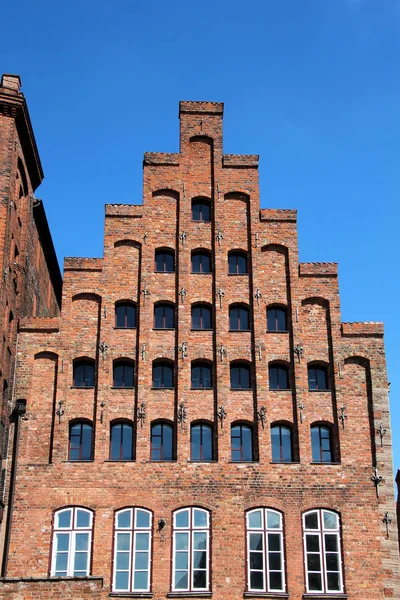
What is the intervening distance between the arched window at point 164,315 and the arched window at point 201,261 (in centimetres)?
165

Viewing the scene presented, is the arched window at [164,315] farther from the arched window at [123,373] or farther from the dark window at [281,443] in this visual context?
the dark window at [281,443]

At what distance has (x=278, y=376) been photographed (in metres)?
30.6

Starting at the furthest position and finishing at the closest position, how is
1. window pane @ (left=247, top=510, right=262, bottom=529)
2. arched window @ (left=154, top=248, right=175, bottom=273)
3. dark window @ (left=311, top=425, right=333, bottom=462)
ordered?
arched window @ (left=154, top=248, right=175, bottom=273) → dark window @ (left=311, top=425, right=333, bottom=462) → window pane @ (left=247, top=510, right=262, bottom=529)

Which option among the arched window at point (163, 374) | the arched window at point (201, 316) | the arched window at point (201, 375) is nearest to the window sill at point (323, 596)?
the arched window at point (201, 375)

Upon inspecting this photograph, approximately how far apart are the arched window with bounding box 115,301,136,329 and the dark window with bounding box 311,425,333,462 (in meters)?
7.19

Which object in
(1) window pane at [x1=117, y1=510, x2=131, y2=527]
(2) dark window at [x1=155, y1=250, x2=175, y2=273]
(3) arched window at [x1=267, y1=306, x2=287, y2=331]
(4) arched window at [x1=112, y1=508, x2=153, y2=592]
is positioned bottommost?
(4) arched window at [x1=112, y1=508, x2=153, y2=592]

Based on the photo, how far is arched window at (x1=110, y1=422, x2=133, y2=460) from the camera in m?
29.2

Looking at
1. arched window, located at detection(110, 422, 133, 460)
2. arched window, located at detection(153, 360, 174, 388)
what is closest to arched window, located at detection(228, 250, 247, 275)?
arched window, located at detection(153, 360, 174, 388)

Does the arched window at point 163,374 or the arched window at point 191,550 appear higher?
the arched window at point 163,374

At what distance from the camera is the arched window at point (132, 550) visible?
89.4 feet

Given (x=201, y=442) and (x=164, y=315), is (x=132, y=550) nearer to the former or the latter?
(x=201, y=442)

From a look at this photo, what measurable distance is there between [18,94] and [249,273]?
33.7ft

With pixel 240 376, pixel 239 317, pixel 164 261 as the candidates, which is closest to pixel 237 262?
pixel 239 317

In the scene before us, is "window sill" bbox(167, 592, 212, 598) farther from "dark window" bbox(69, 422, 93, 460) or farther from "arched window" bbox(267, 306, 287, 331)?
"arched window" bbox(267, 306, 287, 331)
